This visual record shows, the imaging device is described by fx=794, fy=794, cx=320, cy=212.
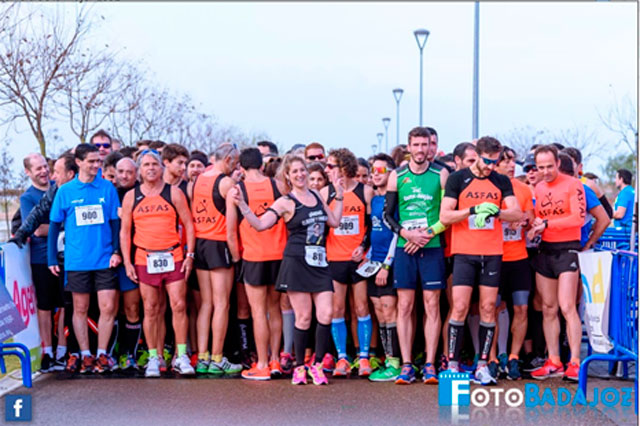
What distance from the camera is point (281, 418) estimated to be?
621cm

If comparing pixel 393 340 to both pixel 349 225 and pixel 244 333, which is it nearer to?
pixel 349 225

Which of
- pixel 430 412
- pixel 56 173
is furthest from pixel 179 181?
pixel 430 412

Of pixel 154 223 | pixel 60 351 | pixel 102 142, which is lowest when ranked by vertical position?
pixel 60 351

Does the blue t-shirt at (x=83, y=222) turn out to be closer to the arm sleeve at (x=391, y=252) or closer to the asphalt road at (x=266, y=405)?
the asphalt road at (x=266, y=405)

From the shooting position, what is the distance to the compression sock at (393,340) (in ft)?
25.6

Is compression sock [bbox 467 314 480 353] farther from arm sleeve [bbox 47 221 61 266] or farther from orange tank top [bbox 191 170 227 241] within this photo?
arm sleeve [bbox 47 221 61 266]

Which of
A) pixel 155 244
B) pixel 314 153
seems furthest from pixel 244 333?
pixel 314 153

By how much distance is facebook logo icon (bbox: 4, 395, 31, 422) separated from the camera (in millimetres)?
6328

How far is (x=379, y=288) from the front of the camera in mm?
7895

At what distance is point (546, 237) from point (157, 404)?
155 inches

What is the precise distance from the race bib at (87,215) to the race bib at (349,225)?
2.42 meters

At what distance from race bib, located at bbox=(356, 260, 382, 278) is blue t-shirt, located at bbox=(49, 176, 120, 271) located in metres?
2.52

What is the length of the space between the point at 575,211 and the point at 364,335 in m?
2.39

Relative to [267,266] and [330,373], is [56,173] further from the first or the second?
[330,373]
